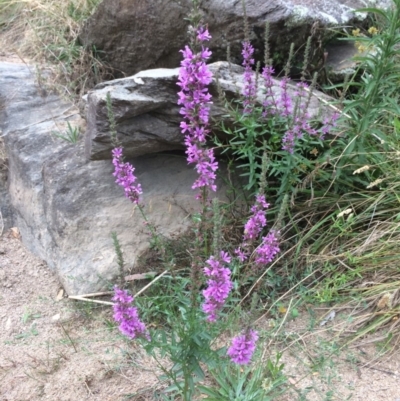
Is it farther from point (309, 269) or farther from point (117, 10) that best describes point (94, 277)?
point (117, 10)

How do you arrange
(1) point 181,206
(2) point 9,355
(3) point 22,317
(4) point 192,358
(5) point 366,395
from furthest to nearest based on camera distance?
(1) point 181,206
(3) point 22,317
(2) point 9,355
(5) point 366,395
(4) point 192,358

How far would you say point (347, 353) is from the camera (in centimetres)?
275

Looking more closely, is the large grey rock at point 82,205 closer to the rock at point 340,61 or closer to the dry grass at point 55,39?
the dry grass at point 55,39

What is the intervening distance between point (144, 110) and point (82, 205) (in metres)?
0.83

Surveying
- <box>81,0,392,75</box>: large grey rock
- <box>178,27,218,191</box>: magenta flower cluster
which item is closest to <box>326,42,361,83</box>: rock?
<box>81,0,392,75</box>: large grey rock

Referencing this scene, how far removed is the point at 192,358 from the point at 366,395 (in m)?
0.98

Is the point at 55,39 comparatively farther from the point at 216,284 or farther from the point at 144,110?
the point at 216,284

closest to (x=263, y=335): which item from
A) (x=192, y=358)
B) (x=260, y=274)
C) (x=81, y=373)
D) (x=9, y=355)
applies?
(x=260, y=274)

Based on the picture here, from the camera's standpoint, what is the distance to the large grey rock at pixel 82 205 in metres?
3.42

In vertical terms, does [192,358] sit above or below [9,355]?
above

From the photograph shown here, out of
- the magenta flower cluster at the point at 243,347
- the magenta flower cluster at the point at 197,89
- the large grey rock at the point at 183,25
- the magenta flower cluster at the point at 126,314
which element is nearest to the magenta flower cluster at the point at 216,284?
the magenta flower cluster at the point at 243,347

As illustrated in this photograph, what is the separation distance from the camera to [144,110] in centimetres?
329

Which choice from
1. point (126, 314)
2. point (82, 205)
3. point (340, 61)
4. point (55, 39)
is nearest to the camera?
point (126, 314)

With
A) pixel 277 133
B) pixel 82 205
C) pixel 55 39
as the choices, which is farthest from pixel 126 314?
pixel 55 39
